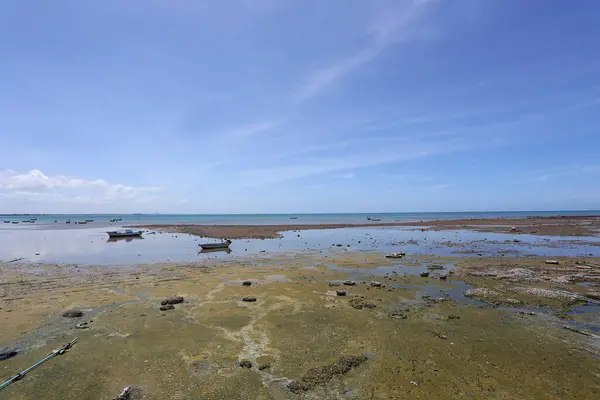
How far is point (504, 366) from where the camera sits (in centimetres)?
990

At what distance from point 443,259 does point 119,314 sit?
2778 cm

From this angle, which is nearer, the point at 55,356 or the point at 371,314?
the point at 55,356

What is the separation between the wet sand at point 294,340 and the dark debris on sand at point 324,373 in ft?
0.19

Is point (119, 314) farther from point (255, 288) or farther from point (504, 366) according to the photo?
point (504, 366)

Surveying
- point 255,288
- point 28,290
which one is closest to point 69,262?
point 28,290

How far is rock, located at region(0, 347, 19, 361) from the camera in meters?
10.5

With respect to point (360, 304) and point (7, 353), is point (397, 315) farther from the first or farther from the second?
point (7, 353)

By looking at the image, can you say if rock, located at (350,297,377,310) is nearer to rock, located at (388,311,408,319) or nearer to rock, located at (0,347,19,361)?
rock, located at (388,311,408,319)

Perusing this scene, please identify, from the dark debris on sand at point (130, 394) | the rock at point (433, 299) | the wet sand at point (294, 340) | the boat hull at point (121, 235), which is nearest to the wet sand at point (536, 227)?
the wet sand at point (294, 340)

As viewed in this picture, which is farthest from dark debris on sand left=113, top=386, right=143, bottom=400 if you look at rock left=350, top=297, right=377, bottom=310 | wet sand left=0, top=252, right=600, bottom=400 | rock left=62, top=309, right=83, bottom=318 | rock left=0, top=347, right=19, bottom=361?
rock left=350, top=297, right=377, bottom=310

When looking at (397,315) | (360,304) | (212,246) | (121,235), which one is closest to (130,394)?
(360,304)

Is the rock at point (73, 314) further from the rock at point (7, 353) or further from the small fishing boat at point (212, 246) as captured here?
the small fishing boat at point (212, 246)

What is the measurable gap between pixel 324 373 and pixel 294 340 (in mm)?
2617

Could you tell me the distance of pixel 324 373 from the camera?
9.35m
